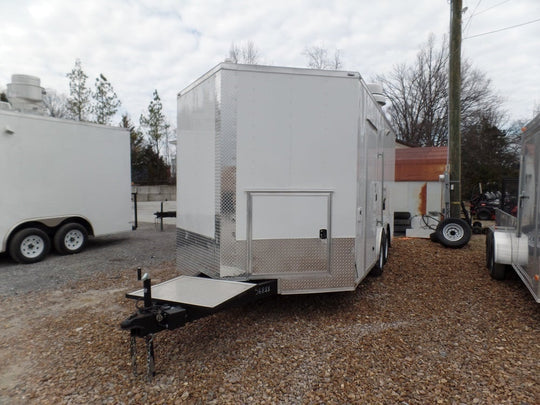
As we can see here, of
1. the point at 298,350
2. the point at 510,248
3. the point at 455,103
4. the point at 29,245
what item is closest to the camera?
the point at 298,350

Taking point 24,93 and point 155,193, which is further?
point 155,193

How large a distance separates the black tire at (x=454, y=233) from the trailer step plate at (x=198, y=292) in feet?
19.9

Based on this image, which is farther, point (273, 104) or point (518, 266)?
point (518, 266)

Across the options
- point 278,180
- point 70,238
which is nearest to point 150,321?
point 278,180

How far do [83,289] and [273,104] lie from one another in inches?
159

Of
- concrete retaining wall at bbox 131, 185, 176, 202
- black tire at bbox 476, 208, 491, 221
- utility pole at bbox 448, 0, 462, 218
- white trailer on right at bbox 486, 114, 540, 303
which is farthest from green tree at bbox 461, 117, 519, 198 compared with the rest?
white trailer on right at bbox 486, 114, 540, 303

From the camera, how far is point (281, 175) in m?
3.85

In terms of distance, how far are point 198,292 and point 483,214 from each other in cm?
1469

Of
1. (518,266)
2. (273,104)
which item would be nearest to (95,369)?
(273,104)

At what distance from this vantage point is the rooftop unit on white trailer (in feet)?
12.3

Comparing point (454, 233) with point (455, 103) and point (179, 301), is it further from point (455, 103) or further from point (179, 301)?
point (179, 301)

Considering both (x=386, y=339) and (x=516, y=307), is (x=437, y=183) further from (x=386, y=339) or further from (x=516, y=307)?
(x=386, y=339)

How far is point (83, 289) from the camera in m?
5.45

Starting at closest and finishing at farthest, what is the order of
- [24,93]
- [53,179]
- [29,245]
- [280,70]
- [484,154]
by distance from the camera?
[280,70] → [29,245] → [53,179] → [24,93] → [484,154]
